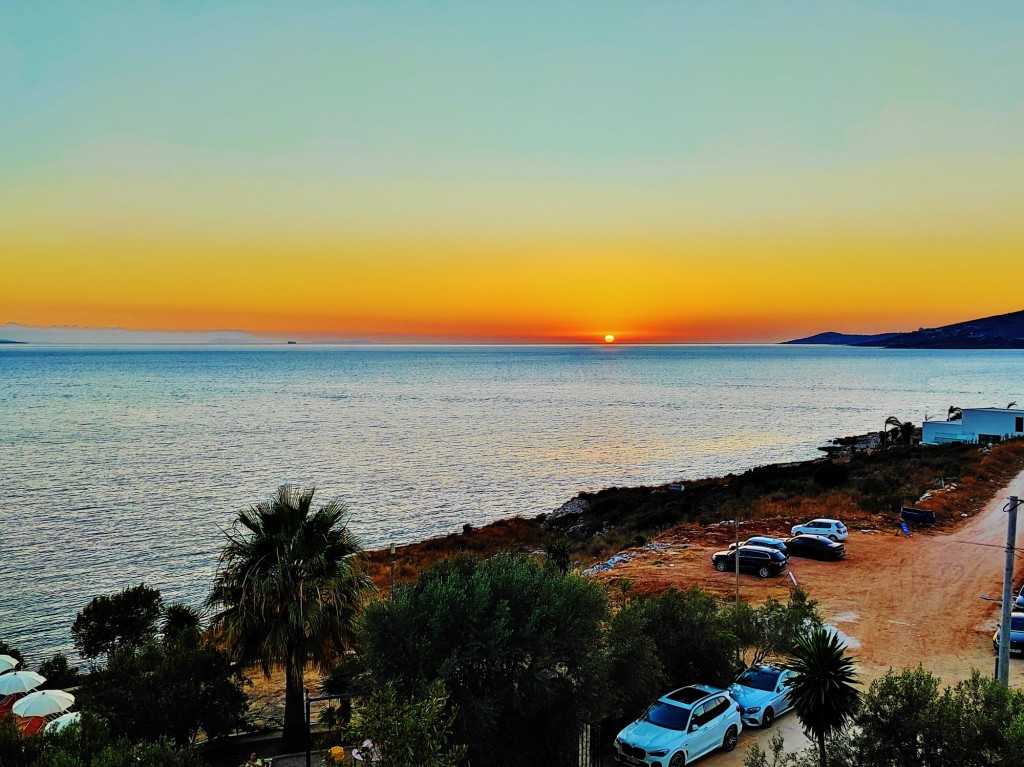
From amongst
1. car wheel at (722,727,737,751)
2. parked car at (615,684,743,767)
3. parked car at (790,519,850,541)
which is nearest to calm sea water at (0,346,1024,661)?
parked car at (790,519,850,541)

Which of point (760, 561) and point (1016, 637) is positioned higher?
point (1016, 637)

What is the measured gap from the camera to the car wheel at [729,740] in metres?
15.5

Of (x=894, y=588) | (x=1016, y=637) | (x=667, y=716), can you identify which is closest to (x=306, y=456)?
(x=894, y=588)

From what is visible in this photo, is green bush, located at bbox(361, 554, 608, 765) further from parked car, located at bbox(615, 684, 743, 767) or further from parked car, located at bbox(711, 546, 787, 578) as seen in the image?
parked car, located at bbox(711, 546, 787, 578)

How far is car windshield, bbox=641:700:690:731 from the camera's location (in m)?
14.8

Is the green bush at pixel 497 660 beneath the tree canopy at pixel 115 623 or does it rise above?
above

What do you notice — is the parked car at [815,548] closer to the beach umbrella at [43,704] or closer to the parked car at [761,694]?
the parked car at [761,694]

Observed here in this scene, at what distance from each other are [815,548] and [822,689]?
76.5 feet

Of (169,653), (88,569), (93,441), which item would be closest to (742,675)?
(169,653)

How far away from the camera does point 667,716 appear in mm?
15086

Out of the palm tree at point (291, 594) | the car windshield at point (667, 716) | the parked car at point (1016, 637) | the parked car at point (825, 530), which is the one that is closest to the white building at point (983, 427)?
the parked car at point (825, 530)

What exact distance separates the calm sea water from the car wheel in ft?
93.9

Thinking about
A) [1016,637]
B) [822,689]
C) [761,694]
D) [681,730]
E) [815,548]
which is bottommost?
[815,548]

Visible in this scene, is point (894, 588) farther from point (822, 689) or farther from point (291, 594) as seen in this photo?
point (291, 594)
